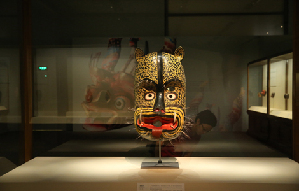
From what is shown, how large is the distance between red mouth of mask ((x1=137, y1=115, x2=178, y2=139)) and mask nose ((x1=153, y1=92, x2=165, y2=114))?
0.13 ft

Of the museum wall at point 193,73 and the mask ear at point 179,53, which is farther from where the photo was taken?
the museum wall at point 193,73

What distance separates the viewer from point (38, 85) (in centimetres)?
193

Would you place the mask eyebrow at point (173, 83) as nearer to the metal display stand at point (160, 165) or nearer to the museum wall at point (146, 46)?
the museum wall at point (146, 46)

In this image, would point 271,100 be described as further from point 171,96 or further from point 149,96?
point 149,96

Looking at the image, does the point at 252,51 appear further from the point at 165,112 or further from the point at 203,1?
the point at 165,112

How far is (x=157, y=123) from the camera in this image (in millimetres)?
1479

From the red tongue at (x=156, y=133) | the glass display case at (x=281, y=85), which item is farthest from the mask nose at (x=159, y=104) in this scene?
the glass display case at (x=281, y=85)

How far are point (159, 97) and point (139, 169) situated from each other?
506mm

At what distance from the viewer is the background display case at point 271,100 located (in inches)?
71.5

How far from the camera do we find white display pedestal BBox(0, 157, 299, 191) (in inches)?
54.7

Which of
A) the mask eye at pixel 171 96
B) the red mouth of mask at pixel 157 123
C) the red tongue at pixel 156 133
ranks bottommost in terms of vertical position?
the red tongue at pixel 156 133

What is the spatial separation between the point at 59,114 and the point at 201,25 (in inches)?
51.8

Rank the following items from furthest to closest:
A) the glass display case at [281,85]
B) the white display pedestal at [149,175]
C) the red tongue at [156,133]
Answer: the glass display case at [281,85]
the red tongue at [156,133]
the white display pedestal at [149,175]

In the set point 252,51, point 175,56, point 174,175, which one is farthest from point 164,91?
point 252,51
